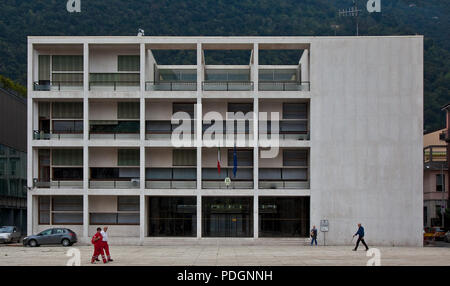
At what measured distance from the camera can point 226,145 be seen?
44.2 m

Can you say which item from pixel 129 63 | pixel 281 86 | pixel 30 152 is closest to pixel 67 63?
pixel 129 63

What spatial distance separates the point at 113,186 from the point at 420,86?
23858 mm

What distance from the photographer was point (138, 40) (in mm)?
44344

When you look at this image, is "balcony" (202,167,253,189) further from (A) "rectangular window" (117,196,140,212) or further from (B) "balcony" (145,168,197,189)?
(A) "rectangular window" (117,196,140,212)

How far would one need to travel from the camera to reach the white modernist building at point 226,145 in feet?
141

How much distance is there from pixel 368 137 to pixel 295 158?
5.94m

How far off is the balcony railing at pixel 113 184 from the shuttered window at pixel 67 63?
29.6 ft

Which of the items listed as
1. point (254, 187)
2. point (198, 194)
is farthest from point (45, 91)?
point (254, 187)

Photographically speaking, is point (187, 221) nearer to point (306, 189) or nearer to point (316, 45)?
point (306, 189)

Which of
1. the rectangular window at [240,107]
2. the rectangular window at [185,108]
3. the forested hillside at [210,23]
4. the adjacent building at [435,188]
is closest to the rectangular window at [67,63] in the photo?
the rectangular window at [185,108]

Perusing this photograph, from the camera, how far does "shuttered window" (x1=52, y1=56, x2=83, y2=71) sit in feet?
151

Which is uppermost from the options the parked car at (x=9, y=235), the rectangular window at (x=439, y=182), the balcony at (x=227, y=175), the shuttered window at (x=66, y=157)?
the shuttered window at (x=66, y=157)

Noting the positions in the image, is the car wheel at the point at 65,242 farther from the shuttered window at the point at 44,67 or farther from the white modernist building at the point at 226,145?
the shuttered window at the point at 44,67

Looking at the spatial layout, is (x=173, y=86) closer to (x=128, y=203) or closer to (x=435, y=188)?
(x=128, y=203)
